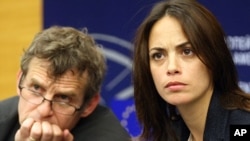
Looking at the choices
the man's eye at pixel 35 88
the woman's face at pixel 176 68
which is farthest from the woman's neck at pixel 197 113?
the man's eye at pixel 35 88

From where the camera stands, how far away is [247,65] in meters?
2.94

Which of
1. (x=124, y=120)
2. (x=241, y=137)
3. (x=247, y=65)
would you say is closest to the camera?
(x=241, y=137)

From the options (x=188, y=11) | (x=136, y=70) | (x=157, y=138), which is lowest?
(x=157, y=138)

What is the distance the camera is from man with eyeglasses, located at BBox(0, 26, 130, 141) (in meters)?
1.69

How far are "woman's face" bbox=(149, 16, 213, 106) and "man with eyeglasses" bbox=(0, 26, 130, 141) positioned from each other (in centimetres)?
26

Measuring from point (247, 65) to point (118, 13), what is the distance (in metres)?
0.93

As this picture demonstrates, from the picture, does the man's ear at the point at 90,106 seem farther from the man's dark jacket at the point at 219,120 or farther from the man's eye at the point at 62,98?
the man's dark jacket at the point at 219,120

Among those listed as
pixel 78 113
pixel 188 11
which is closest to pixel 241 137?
pixel 188 11

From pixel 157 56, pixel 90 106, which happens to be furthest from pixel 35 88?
pixel 157 56

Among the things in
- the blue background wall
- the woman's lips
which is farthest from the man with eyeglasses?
the blue background wall

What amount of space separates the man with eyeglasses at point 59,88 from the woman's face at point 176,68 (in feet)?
0.84

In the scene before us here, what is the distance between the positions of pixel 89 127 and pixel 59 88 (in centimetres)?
26

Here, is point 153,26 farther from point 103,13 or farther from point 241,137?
point 103,13

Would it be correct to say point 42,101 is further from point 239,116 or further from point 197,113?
point 239,116
